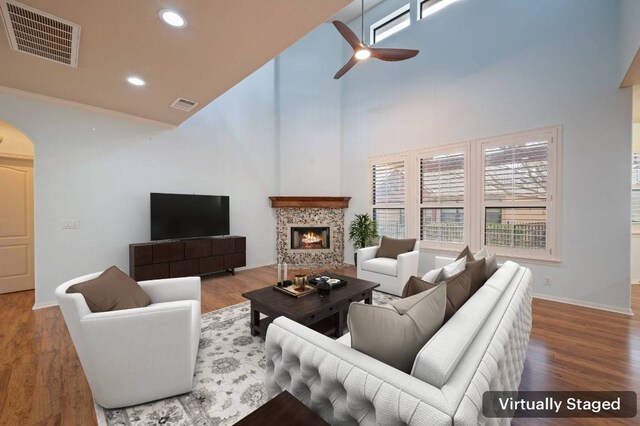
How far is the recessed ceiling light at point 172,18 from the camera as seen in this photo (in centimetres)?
186

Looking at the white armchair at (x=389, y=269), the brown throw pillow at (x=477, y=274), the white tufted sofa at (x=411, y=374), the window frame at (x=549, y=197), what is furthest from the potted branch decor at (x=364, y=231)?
the white tufted sofa at (x=411, y=374)

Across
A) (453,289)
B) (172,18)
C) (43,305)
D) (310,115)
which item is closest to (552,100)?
(453,289)

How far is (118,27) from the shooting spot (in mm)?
2016

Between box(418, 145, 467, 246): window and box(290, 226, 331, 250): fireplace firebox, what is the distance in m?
2.03

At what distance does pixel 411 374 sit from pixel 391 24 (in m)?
6.83

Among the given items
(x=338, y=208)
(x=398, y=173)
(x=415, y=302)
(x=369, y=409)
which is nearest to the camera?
(x=369, y=409)

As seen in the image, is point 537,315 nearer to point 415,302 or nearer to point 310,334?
point 415,302

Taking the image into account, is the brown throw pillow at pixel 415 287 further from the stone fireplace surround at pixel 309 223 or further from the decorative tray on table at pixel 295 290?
the stone fireplace surround at pixel 309 223

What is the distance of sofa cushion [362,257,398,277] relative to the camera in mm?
3756

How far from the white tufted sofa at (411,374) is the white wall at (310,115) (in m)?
4.82

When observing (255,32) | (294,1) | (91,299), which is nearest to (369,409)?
(91,299)

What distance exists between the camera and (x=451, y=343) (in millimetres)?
999

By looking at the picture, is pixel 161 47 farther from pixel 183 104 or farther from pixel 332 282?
pixel 332 282

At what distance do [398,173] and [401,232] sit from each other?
1.17 m
